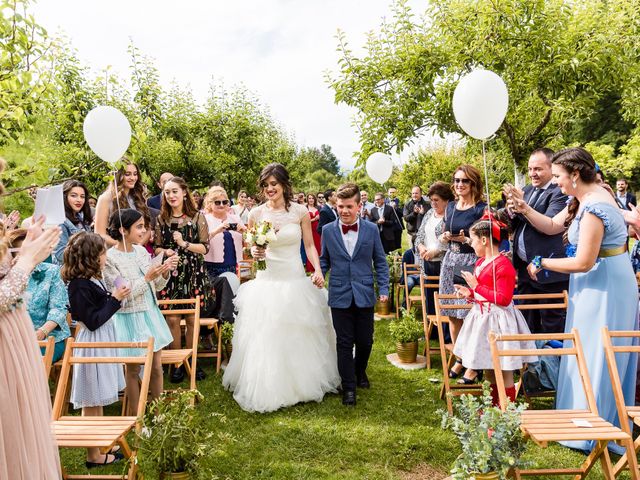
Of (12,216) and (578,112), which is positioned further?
(578,112)

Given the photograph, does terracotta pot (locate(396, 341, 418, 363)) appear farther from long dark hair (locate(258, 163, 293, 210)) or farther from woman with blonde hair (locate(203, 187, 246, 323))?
long dark hair (locate(258, 163, 293, 210))

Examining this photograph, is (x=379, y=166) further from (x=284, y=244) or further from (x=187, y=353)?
(x=187, y=353)

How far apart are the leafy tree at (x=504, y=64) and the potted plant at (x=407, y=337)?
3.54 meters

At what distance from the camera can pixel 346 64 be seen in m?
8.70

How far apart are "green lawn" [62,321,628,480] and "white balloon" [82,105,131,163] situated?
293 cm

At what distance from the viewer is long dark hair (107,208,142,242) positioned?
436 centimetres

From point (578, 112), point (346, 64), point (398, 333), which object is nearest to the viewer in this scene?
point (398, 333)

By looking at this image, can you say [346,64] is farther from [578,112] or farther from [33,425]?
[33,425]

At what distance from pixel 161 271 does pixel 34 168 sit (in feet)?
5.62

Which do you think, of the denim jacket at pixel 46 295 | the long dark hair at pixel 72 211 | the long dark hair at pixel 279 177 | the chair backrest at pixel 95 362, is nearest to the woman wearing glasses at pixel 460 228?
the long dark hair at pixel 279 177

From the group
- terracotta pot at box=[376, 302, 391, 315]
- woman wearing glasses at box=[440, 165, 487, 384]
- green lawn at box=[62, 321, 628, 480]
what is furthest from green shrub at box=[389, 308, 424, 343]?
terracotta pot at box=[376, 302, 391, 315]

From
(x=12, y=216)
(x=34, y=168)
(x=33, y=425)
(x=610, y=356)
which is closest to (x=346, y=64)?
(x=34, y=168)

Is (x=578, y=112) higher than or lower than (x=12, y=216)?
higher

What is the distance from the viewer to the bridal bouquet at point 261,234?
16.5 ft
